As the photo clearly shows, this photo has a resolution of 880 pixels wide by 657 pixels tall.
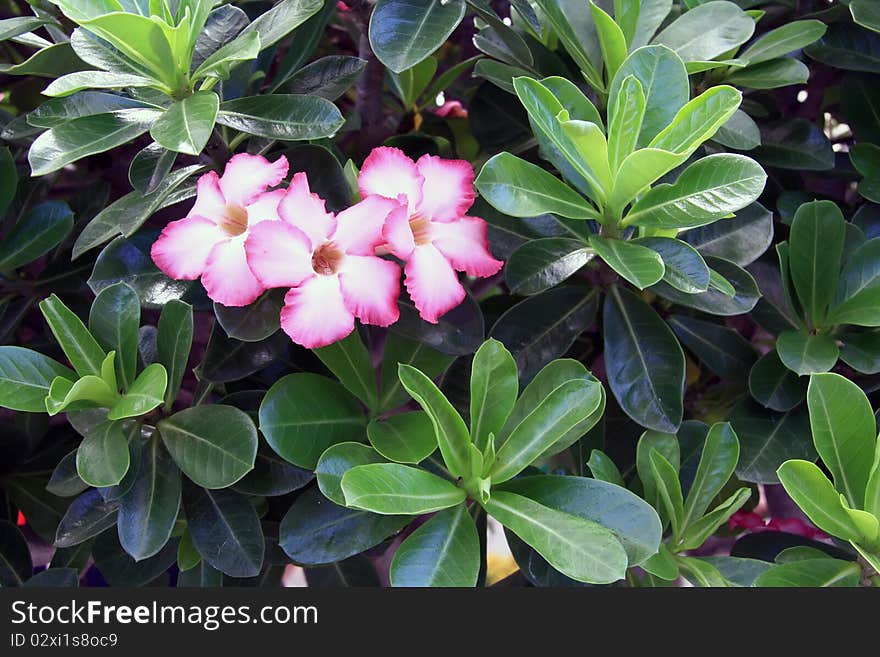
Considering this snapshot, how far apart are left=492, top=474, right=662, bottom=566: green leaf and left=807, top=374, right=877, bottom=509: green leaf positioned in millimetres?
166

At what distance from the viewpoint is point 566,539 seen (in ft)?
1.95

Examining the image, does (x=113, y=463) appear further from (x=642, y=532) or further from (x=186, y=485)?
(x=642, y=532)

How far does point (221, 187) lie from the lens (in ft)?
2.11

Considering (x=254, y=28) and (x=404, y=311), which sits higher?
(x=254, y=28)

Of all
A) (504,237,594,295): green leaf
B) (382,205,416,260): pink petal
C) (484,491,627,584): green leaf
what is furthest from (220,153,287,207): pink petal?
(484,491,627,584): green leaf

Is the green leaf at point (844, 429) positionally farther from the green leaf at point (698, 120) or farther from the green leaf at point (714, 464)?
the green leaf at point (698, 120)

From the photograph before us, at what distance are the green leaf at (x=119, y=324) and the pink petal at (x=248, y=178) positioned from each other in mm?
122

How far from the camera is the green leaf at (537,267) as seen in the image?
682mm

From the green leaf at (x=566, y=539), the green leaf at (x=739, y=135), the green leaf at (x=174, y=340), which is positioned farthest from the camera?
the green leaf at (x=739, y=135)

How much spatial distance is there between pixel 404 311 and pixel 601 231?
7.5 inches

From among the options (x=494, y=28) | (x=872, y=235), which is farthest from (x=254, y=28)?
(x=872, y=235)

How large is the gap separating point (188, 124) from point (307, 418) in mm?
249

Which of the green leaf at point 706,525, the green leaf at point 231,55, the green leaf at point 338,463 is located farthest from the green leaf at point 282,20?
the green leaf at point 706,525

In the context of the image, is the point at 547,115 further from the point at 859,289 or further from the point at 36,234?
the point at 36,234
